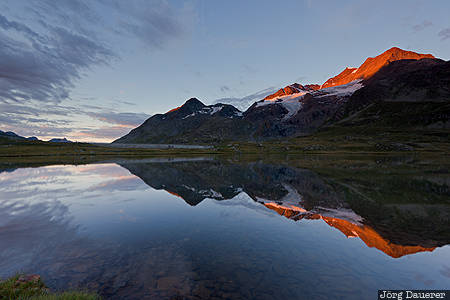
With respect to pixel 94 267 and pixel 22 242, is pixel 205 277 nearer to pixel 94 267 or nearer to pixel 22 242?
pixel 94 267

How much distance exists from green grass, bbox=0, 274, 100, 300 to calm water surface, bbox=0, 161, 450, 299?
0.79 m

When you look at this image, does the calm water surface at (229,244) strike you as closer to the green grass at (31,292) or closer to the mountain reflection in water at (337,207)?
the mountain reflection in water at (337,207)

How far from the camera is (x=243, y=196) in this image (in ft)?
104

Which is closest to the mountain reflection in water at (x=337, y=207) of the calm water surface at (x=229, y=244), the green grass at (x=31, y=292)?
the calm water surface at (x=229, y=244)

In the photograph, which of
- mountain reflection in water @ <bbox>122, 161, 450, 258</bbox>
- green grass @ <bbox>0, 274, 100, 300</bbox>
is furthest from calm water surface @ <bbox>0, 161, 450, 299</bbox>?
green grass @ <bbox>0, 274, 100, 300</bbox>

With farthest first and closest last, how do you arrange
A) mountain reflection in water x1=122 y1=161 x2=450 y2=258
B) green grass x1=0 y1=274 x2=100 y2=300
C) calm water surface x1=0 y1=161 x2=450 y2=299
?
mountain reflection in water x1=122 y1=161 x2=450 y2=258, calm water surface x1=0 y1=161 x2=450 y2=299, green grass x1=0 y1=274 x2=100 y2=300

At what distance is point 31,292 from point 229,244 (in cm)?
1011

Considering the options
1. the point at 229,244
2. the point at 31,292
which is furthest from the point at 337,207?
the point at 31,292

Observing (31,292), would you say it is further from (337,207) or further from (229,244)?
(337,207)

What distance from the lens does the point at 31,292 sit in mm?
9062

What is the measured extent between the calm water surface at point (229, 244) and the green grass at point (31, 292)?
79 centimetres

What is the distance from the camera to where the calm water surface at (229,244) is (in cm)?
1055

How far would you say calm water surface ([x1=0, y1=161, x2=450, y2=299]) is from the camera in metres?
10.5

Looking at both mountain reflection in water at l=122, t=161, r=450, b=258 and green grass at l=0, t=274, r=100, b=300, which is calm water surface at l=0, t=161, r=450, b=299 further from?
green grass at l=0, t=274, r=100, b=300
